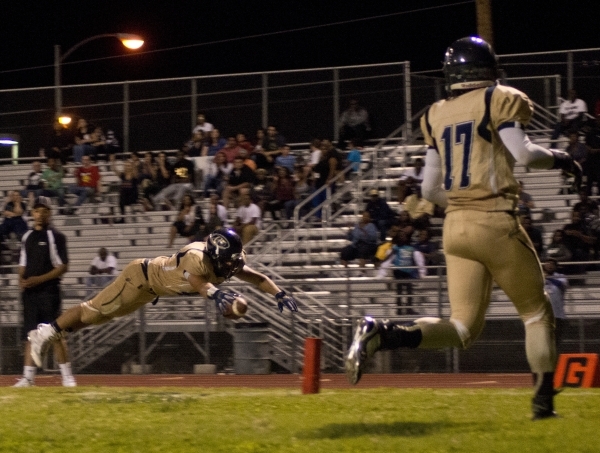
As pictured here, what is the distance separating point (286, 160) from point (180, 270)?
10906 mm

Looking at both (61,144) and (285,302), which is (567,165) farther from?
(61,144)

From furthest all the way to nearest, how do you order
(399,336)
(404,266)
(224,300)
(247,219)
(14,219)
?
(14,219) < (247,219) < (404,266) < (224,300) < (399,336)

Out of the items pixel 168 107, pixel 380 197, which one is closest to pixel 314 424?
pixel 380 197

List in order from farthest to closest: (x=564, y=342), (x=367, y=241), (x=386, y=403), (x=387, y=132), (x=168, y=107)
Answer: (x=168, y=107), (x=387, y=132), (x=367, y=241), (x=564, y=342), (x=386, y=403)

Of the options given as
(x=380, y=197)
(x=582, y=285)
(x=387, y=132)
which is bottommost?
(x=582, y=285)

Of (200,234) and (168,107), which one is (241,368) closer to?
(200,234)

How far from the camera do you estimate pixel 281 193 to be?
18.8m

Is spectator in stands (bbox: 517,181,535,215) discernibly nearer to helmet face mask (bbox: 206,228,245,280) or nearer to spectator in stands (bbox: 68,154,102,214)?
helmet face mask (bbox: 206,228,245,280)

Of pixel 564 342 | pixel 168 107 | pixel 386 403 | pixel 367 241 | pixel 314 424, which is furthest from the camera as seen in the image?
pixel 168 107

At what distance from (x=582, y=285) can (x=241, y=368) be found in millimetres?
4541

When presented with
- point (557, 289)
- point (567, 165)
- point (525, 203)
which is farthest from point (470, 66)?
point (525, 203)

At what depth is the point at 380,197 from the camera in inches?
701

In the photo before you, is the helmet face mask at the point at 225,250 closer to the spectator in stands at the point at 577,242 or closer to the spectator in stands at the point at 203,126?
the spectator in stands at the point at 577,242

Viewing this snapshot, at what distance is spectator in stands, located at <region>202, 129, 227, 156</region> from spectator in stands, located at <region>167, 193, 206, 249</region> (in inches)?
78.5
